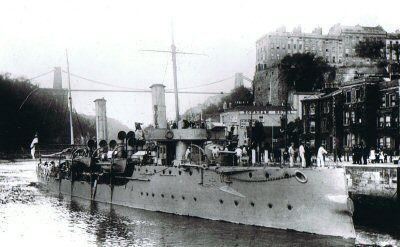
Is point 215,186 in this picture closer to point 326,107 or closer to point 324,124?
point 324,124

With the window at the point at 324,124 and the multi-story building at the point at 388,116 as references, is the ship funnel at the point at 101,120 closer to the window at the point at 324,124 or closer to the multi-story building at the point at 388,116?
the multi-story building at the point at 388,116

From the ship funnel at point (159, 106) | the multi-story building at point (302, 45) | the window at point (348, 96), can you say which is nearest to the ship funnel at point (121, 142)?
the ship funnel at point (159, 106)

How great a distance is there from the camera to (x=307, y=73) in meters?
75.1

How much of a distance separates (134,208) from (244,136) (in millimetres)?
37399

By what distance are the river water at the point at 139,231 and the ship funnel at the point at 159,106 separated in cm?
471

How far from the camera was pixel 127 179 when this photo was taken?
23.3 meters

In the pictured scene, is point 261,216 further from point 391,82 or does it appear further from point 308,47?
point 308,47

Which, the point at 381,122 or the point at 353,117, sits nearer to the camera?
the point at 381,122

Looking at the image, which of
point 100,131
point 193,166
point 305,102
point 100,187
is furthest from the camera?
point 305,102

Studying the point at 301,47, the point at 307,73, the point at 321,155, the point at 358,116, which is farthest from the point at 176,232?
the point at 301,47

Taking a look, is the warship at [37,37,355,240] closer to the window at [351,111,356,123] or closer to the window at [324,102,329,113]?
the window at [351,111,356,123]

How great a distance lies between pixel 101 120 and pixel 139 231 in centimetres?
1391

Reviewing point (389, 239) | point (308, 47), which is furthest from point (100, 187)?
point (308, 47)

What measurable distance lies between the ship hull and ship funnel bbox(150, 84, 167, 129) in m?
2.90
